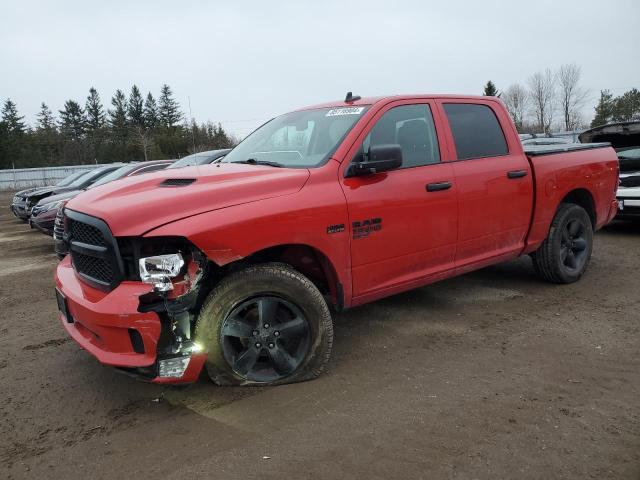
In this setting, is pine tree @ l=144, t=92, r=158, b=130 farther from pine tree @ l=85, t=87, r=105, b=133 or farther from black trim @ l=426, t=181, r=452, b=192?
black trim @ l=426, t=181, r=452, b=192

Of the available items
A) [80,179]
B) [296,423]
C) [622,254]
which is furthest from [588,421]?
[80,179]

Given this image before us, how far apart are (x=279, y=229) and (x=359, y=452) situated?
137 centimetres

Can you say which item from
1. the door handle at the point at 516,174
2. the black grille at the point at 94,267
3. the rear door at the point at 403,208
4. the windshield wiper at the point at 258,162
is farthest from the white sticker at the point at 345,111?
the black grille at the point at 94,267

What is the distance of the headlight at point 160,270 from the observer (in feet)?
9.38

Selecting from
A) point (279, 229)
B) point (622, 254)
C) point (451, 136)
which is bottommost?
point (622, 254)

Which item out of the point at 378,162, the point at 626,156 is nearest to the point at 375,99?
the point at 378,162

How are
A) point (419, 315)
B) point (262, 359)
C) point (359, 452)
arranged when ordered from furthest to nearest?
point (419, 315), point (262, 359), point (359, 452)

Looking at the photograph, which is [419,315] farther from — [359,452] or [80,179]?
[80,179]

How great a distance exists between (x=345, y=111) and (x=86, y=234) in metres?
2.15

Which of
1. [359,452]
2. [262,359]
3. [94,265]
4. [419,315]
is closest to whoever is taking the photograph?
[359,452]

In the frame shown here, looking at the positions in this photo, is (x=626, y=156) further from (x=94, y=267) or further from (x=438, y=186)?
(x=94, y=267)

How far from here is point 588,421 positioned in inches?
112

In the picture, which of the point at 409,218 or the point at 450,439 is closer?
the point at 450,439

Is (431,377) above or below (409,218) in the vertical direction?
below
